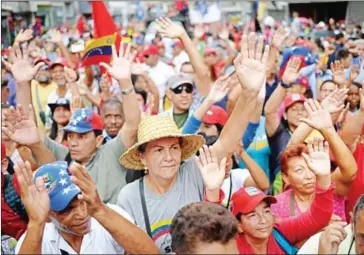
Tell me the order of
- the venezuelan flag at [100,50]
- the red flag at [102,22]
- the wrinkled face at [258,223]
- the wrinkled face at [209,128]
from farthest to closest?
the red flag at [102,22], the venezuelan flag at [100,50], the wrinkled face at [209,128], the wrinkled face at [258,223]

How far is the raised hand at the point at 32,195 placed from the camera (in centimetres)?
223

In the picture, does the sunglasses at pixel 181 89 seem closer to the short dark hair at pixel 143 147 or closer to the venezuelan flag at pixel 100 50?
the venezuelan flag at pixel 100 50

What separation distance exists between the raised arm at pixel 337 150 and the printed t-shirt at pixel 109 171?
1144 millimetres

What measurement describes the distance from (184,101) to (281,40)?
1096mm

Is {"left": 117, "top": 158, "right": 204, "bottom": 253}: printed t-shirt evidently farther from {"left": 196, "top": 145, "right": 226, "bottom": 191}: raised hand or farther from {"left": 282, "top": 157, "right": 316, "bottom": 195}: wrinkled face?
{"left": 282, "top": 157, "right": 316, "bottom": 195}: wrinkled face

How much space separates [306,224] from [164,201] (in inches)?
25.2

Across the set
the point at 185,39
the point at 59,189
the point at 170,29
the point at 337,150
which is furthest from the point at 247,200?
the point at 170,29

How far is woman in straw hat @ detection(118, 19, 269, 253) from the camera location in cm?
281

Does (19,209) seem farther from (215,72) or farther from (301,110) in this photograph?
(215,72)

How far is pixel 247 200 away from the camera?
2746 mm

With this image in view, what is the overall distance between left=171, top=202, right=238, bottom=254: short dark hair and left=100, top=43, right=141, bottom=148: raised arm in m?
1.49

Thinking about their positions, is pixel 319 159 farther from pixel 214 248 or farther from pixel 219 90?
pixel 219 90

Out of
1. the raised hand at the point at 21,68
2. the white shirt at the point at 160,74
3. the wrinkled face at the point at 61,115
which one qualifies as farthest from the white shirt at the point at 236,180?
the white shirt at the point at 160,74

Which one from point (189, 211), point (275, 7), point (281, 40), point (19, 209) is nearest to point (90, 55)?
point (281, 40)
